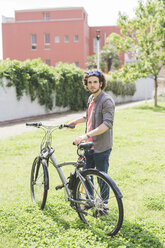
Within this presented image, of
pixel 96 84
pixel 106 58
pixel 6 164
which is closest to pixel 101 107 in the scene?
pixel 96 84

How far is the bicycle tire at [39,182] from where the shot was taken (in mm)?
4105

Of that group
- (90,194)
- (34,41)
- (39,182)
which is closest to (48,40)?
(34,41)

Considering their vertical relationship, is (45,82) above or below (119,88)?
above

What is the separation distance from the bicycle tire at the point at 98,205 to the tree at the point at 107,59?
135 ft

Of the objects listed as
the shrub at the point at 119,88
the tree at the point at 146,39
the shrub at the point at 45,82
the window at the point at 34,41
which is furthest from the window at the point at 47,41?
the shrub at the point at 45,82

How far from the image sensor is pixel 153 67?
21984 millimetres

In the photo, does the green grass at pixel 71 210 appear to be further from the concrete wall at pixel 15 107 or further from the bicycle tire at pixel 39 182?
the concrete wall at pixel 15 107

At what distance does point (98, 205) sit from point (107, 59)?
144ft

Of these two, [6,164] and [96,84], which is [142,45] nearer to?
[6,164]

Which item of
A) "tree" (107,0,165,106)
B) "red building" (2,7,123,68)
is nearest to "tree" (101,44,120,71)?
"red building" (2,7,123,68)

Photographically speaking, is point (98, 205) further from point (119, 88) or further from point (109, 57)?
point (109, 57)

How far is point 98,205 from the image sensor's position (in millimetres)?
3648

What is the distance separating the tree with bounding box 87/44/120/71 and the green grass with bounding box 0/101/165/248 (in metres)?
37.6

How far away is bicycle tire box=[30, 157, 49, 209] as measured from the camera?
13.5ft
